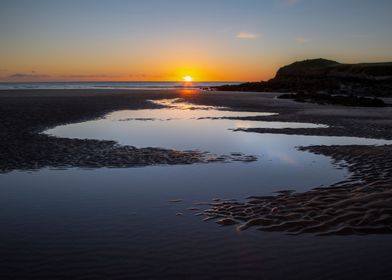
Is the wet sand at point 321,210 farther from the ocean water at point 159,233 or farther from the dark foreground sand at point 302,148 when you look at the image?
the ocean water at point 159,233

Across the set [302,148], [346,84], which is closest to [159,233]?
[302,148]

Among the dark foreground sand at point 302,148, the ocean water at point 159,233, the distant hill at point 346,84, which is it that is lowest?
the ocean water at point 159,233

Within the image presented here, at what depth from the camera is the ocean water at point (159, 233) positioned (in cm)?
650

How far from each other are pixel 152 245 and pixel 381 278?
372 cm

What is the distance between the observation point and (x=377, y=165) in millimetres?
13922

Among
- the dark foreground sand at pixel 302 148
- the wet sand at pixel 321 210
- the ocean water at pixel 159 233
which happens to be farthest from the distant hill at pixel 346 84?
the wet sand at pixel 321 210

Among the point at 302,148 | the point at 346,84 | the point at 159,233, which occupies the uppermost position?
the point at 346,84

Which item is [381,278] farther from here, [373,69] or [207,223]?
[373,69]

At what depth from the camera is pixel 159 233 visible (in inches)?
317

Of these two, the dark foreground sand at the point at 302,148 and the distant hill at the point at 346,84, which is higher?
the distant hill at the point at 346,84

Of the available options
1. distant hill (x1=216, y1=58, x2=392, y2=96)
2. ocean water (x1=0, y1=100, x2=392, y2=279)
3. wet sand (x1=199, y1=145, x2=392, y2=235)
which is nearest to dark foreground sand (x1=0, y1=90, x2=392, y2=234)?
wet sand (x1=199, y1=145, x2=392, y2=235)

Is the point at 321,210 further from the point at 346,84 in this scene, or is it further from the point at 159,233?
the point at 346,84

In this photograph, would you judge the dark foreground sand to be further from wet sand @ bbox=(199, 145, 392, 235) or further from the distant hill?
the distant hill

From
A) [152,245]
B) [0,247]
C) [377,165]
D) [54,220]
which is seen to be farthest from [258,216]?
[377,165]
